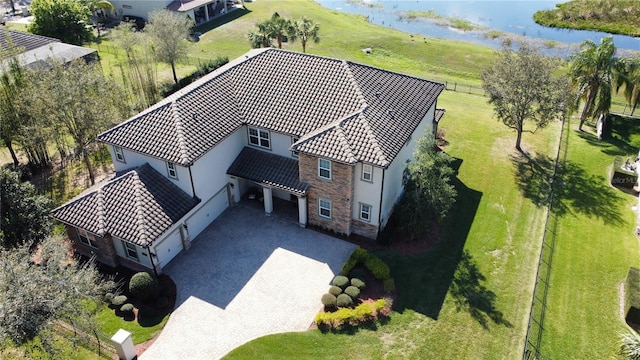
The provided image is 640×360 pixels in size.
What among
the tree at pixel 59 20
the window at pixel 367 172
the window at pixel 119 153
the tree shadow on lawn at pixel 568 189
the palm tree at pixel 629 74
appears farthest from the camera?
the tree at pixel 59 20

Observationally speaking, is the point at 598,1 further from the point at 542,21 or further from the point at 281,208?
the point at 281,208

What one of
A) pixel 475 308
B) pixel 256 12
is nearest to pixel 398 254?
pixel 475 308

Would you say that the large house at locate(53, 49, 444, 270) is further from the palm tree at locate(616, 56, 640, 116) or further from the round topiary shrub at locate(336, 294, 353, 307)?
the palm tree at locate(616, 56, 640, 116)

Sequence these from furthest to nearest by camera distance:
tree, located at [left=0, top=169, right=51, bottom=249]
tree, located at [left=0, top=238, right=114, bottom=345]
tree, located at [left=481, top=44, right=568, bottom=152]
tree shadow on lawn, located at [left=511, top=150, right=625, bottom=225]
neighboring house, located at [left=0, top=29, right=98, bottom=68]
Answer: neighboring house, located at [left=0, top=29, right=98, bottom=68]
tree, located at [left=481, top=44, right=568, bottom=152]
tree shadow on lawn, located at [left=511, top=150, right=625, bottom=225]
tree, located at [left=0, top=169, right=51, bottom=249]
tree, located at [left=0, top=238, right=114, bottom=345]

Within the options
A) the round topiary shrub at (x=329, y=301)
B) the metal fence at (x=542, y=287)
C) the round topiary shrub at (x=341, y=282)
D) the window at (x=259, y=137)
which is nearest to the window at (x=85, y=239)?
the window at (x=259, y=137)

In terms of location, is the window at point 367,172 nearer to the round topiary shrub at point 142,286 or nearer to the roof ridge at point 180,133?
the roof ridge at point 180,133

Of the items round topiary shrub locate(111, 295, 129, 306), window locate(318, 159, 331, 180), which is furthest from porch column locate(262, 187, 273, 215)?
round topiary shrub locate(111, 295, 129, 306)

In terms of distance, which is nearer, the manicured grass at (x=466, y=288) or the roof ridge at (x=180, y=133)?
the manicured grass at (x=466, y=288)
